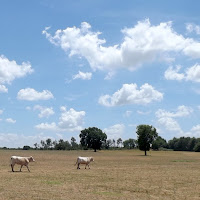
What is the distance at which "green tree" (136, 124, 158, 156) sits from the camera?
10100cm

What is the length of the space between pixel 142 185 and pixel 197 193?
3788 mm

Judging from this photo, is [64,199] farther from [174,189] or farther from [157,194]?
[174,189]

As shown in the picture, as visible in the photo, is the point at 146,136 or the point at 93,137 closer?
the point at 146,136

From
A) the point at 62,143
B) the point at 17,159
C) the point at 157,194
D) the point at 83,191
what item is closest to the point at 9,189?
the point at 83,191

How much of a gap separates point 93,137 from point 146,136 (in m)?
38.6

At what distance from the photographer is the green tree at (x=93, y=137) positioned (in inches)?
5290

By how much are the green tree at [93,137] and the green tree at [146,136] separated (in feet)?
111

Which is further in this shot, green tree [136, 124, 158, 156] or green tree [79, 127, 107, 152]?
green tree [79, 127, 107, 152]

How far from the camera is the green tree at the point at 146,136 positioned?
10100cm

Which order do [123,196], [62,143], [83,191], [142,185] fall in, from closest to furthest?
[123,196] < [83,191] < [142,185] < [62,143]

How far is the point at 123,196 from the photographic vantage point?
51.3 feet

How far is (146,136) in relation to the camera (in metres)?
101

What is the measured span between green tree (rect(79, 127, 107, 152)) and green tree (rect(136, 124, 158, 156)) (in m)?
33.9

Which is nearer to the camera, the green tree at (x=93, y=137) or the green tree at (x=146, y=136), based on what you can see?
the green tree at (x=146, y=136)
